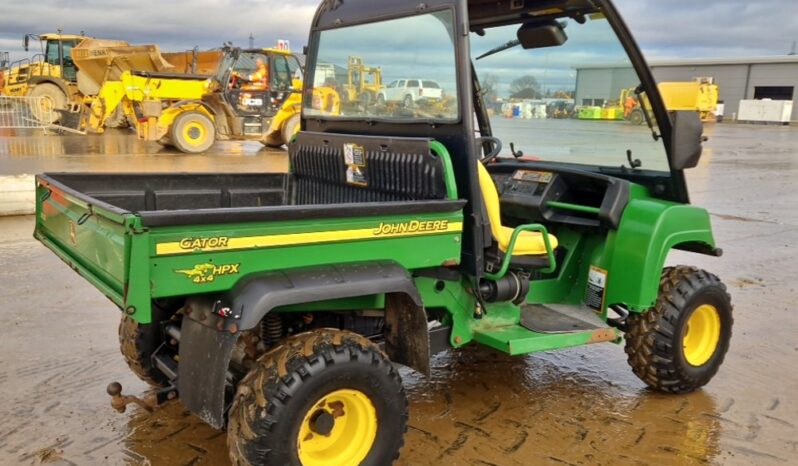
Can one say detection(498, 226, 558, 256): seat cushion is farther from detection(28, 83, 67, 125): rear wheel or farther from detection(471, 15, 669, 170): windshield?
detection(28, 83, 67, 125): rear wheel

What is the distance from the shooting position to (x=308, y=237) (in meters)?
2.79

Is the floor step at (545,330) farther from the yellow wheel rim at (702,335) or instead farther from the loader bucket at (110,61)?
the loader bucket at (110,61)

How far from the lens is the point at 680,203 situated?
398cm

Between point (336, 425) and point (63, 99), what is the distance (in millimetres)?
23715

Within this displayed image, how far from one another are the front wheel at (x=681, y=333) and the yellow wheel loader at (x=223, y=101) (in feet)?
42.0

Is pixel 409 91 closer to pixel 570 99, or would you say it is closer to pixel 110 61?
pixel 570 99

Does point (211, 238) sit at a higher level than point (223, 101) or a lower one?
lower

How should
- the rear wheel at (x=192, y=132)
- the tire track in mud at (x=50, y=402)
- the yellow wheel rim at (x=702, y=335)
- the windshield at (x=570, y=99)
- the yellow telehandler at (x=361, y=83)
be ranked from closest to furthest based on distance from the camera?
1. the tire track in mud at (x=50, y=402)
2. the yellow telehandler at (x=361, y=83)
3. the windshield at (x=570, y=99)
4. the yellow wheel rim at (x=702, y=335)
5. the rear wheel at (x=192, y=132)

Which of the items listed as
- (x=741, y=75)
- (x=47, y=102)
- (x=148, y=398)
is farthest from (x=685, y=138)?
(x=741, y=75)

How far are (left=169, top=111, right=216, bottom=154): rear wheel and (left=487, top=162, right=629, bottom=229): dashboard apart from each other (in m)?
12.6

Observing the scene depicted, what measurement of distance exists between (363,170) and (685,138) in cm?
170

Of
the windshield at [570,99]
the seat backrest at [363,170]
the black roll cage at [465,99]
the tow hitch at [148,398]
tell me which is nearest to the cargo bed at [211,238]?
the black roll cage at [465,99]

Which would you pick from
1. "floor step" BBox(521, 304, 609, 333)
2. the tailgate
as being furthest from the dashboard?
the tailgate

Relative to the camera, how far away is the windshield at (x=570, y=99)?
402 cm
